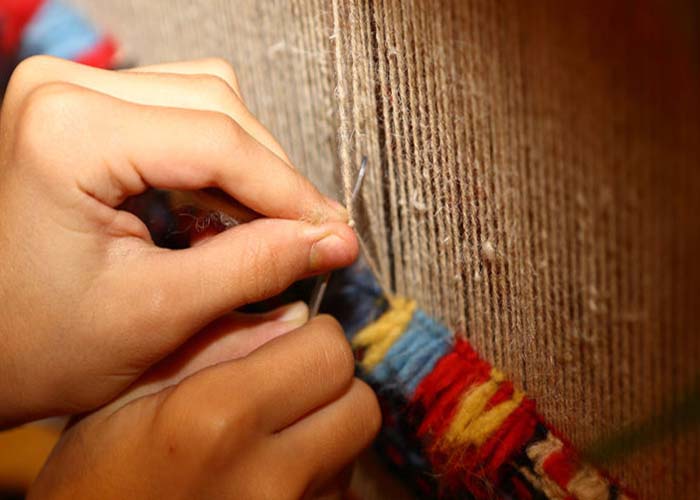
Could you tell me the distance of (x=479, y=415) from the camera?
67 cm

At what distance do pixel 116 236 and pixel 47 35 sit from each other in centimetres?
78

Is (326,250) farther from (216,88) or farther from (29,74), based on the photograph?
(29,74)

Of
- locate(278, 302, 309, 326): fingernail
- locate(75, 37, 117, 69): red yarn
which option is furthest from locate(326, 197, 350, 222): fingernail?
locate(75, 37, 117, 69): red yarn

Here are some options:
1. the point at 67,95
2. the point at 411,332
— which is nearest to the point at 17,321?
the point at 67,95

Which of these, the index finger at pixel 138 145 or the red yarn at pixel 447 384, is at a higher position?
the index finger at pixel 138 145

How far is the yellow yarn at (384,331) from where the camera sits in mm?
768

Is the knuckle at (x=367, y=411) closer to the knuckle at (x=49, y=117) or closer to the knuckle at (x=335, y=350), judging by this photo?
the knuckle at (x=335, y=350)

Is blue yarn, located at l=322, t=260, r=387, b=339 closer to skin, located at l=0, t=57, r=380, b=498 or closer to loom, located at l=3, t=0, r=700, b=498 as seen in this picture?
loom, located at l=3, t=0, r=700, b=498

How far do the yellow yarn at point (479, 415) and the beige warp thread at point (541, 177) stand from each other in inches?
1.0

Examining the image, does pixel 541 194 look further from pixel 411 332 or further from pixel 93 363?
pixel 93 363

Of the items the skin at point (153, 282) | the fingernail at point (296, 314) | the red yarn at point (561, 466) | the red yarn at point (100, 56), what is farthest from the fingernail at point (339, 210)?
the red yarn at point (100, 56)

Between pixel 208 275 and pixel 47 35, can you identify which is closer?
pixel 208 275

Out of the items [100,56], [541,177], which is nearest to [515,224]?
[541,177]

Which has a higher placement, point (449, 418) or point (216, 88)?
point (216, 88)
